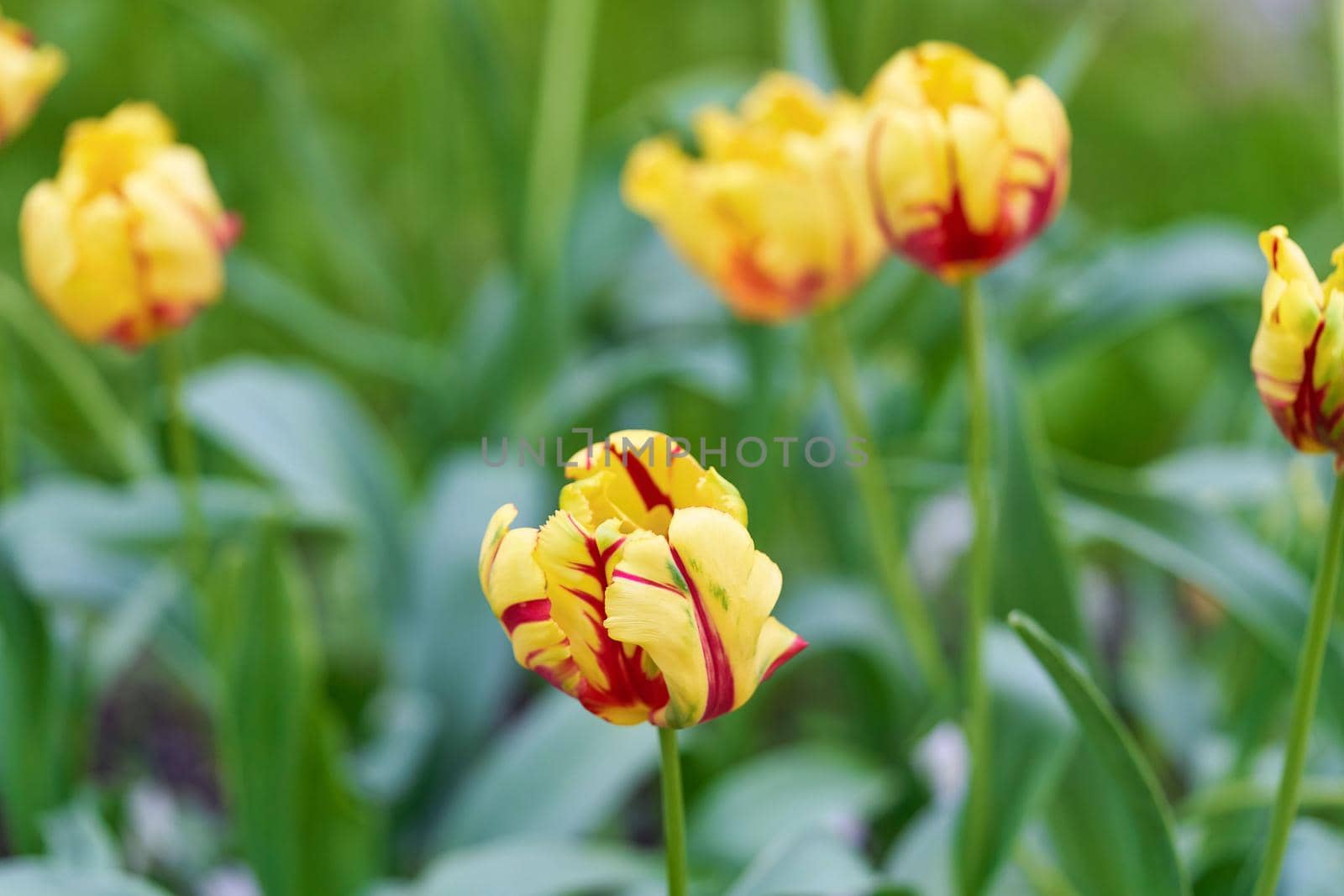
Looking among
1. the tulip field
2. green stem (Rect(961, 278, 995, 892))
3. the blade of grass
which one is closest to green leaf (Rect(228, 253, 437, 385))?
A: the tulip field

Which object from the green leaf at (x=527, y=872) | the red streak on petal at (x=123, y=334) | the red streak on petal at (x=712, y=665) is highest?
the red streak on petal at (x=123, y=334)

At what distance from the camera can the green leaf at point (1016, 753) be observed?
0.74 m

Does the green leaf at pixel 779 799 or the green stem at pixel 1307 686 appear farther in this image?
the green leaf at pixel 779 799

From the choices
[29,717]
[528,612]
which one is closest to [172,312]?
[29,717]

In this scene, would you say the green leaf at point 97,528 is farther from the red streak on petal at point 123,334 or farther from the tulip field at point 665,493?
the red streak on petal at point 123,334

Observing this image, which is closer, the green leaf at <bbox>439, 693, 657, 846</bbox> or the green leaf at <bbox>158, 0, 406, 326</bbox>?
the green leaf at <bbox>439, 693, 657, 846</bbox>

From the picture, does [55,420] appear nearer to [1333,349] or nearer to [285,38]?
[285,38]

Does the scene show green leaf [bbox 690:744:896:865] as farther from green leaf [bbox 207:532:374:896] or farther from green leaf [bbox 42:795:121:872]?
green leaf [bbox 42:795:121:872]

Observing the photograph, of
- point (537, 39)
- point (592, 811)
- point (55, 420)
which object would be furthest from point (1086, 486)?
point (537, 39)

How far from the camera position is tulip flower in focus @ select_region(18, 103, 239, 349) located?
2.53ft

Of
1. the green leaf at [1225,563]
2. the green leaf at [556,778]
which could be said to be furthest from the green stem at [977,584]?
the green leaf at [556,778]

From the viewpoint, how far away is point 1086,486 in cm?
87

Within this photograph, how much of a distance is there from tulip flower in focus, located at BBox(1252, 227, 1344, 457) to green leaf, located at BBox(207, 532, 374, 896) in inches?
20.5

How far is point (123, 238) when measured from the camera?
0.77 meters
